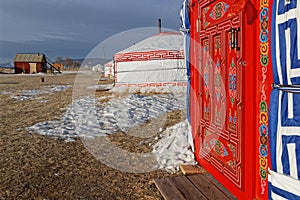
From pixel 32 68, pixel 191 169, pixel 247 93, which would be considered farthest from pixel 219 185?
pixel 32 68

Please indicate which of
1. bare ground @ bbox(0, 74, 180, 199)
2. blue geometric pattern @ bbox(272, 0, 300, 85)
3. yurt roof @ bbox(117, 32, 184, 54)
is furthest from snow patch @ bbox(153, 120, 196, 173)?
yurt roof @ bbox(117, 32, 184, 54)

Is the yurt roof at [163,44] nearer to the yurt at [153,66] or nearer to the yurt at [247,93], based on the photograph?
the yurt at [153,66]

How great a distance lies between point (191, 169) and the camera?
286 centimetres

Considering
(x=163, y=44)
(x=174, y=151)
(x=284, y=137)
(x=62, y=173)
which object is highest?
(x=163, y=44)

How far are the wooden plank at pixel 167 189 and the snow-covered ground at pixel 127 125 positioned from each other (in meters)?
A: 0.38

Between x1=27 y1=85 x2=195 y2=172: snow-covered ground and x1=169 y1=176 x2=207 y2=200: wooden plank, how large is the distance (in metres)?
0.33

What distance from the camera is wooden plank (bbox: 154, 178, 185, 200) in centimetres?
229

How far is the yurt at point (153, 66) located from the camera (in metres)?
9.71

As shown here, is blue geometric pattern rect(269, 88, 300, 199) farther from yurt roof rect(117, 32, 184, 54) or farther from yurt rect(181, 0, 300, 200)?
yurt roof rect(117, 32, 184, 54)

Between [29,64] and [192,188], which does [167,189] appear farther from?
[29,64]

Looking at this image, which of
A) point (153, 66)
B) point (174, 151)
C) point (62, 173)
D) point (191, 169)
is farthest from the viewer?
point (153, 66)

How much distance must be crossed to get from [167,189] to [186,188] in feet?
0.54

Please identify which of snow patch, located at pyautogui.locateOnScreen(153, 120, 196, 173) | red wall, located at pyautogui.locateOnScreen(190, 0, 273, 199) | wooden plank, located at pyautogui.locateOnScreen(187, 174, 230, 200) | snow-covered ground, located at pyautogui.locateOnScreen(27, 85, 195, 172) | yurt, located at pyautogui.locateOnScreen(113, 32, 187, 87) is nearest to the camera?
red wall, located at pyautogui.locateOnScreen(190, 0, 273, 199)

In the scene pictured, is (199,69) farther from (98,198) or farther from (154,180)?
(98,198)
